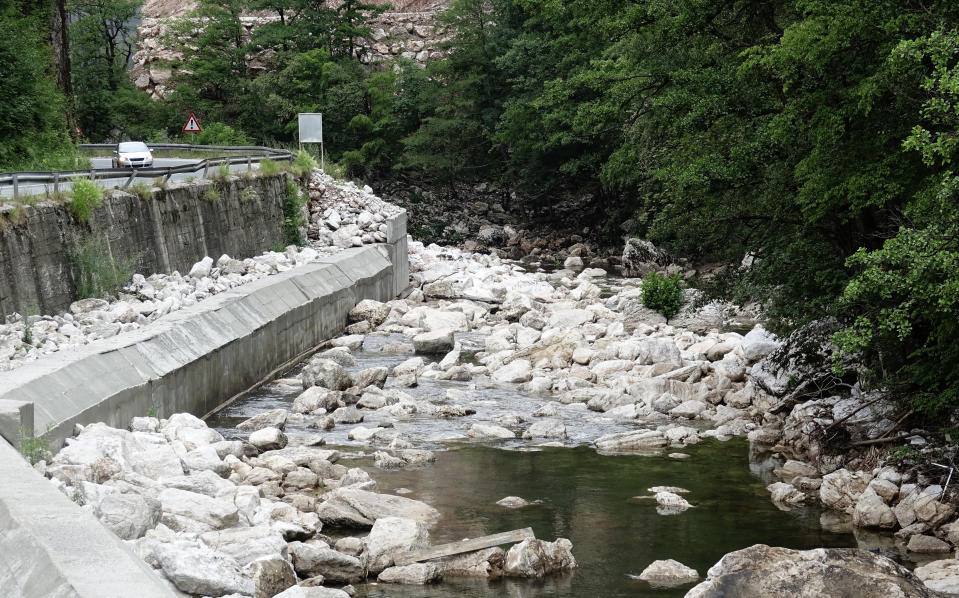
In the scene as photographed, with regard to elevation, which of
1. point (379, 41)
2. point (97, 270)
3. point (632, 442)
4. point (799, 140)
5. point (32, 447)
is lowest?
point (632, 442)

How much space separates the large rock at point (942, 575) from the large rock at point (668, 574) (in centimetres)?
185

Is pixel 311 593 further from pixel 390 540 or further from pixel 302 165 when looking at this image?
pixel 302 165

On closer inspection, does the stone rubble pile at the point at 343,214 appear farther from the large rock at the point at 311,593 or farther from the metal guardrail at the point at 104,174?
the large rock at the point at 311,593

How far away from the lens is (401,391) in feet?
52.8

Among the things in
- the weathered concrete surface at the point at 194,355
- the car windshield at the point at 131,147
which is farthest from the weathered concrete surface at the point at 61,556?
the car windshield at the point at 131,147

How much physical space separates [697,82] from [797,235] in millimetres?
2374

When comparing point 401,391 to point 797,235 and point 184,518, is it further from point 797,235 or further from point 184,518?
point 184,518

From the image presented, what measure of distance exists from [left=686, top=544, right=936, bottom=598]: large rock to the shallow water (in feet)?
4.94

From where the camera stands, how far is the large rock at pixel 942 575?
783 cm

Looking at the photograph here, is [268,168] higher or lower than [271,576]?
higher

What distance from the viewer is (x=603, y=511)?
34.4 feet

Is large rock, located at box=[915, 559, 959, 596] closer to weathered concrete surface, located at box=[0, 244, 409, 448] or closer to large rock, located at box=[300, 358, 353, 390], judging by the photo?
weathered concrete surface, located at box=[0, 244, 409, 448]

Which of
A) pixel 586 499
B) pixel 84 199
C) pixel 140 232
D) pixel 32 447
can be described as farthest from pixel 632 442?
pixel 140 232

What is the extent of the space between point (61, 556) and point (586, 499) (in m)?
6.46
